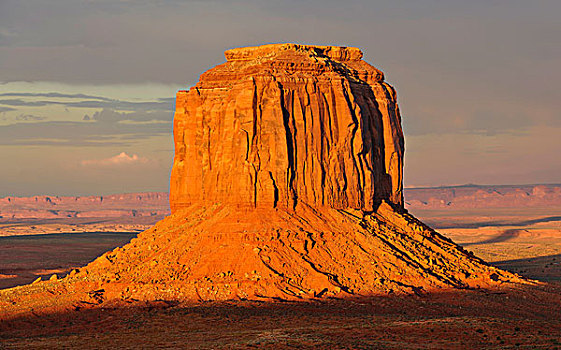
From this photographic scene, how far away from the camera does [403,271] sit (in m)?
52.0

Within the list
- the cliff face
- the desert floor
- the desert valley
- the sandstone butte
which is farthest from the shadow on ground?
the cliff face

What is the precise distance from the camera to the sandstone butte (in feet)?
166

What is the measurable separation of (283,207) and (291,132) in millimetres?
4764

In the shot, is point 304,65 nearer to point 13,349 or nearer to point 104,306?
point 104,306

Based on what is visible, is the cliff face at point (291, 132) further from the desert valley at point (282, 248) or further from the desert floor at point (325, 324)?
the desert floor at point (325, 324)

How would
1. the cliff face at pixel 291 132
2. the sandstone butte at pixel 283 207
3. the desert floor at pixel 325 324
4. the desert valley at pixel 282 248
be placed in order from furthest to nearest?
the cliff face at pixel 291 132 → the sandstone butte at pixel 283 207 → the desert valley at pixel 282 248 → the desert floor at pixel 325 324

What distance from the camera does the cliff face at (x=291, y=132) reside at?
2117 inches

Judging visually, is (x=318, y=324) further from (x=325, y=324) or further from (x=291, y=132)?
(x=291, y=132)

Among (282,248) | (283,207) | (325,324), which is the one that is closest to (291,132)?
(283,207)

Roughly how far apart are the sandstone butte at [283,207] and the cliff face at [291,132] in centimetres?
7

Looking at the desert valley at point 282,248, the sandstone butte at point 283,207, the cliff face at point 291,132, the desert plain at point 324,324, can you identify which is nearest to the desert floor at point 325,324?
the desert plain at point 324,324

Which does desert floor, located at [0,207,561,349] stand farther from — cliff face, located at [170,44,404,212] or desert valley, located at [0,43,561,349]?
cliff face, located at [170,44,404,212]

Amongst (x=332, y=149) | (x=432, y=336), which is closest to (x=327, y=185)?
(x=332, y=149)

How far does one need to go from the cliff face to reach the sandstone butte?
0.07 meters
